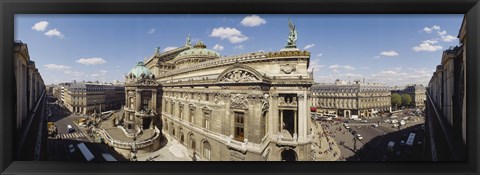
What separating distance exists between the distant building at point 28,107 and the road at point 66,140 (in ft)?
0.41

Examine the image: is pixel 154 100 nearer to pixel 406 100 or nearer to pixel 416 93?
pixel 406 100

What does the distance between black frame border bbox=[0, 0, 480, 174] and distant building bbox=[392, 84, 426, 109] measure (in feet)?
1.60

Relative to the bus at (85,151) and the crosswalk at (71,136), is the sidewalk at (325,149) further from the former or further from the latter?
the crosswalk at (71,136)

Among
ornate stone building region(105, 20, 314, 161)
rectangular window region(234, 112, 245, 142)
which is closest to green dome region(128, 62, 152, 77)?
ornate stone building region(105, 20, 314, 161)

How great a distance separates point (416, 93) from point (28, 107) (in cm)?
641

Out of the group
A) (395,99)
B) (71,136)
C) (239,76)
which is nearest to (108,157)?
(71,136)

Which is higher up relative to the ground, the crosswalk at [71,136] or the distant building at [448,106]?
the distant building at [448,106]

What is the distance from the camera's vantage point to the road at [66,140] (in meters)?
3.16

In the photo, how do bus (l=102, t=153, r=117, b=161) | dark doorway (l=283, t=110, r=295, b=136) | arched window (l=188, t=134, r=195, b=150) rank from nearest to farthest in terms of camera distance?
bus (l=102, t=153, r=117, b=161) → dark doorway (l=283, t=110, r=295, b=136) → arched window (l=188, t=134, r=195, b=150)

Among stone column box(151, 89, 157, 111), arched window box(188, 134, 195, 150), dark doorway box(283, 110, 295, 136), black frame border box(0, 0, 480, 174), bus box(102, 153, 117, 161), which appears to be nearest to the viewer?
black frame border box(0, 0, 480, 174)

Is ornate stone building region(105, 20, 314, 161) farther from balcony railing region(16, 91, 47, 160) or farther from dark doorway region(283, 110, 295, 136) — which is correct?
balcony railing region(16, 91, 47, 160)

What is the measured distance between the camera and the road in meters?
3.16

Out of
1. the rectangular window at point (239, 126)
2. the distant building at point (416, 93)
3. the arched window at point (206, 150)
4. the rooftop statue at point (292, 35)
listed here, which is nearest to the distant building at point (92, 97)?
the arched window at point (206, 150)

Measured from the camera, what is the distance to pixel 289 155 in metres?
3.32
